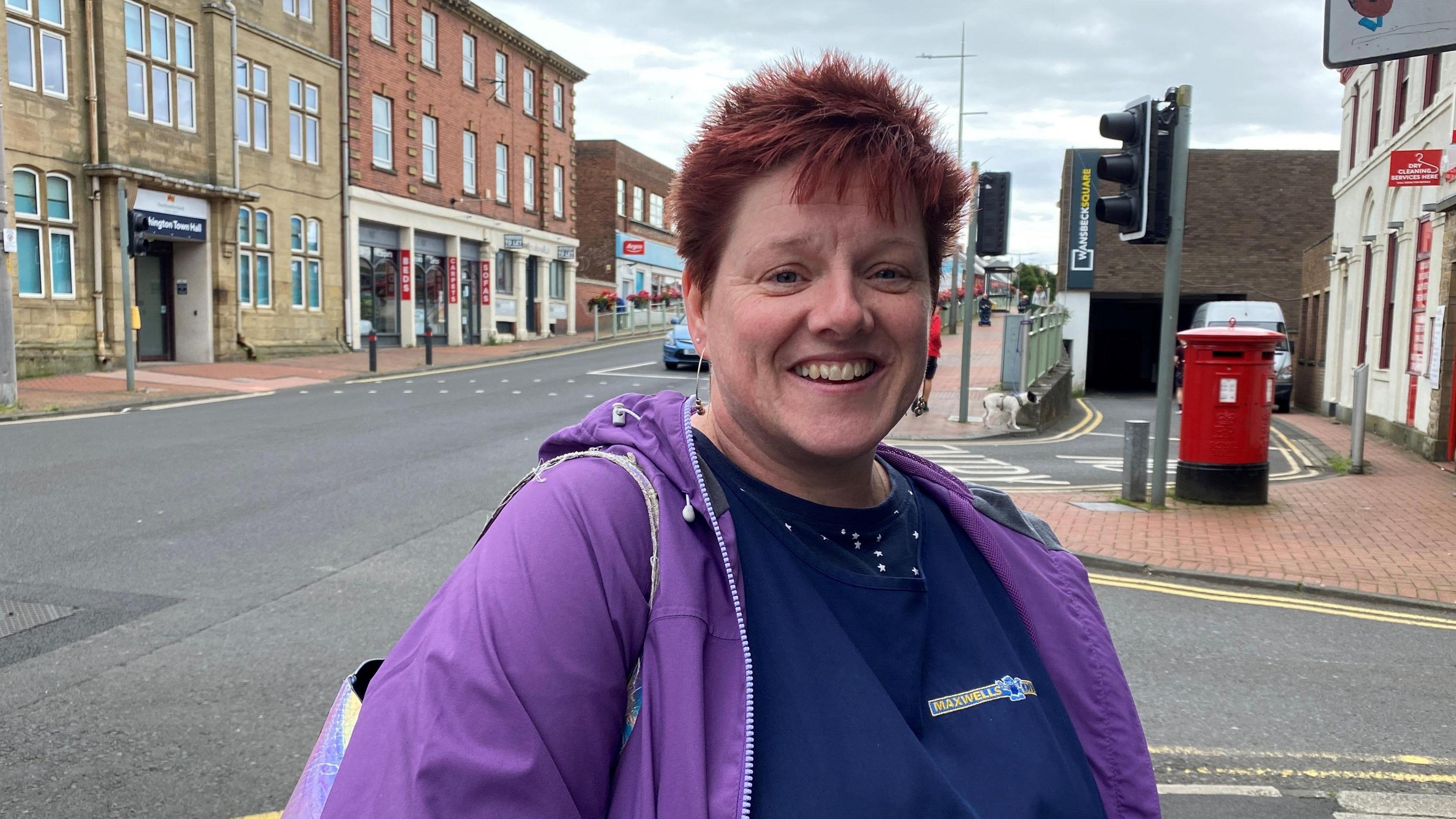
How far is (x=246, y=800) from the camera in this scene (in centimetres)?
352

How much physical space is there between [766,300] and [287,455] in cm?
1026

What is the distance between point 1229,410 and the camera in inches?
378

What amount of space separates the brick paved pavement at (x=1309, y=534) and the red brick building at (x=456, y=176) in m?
23.3

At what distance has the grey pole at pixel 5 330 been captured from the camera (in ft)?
46.7

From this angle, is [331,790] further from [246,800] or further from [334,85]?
[334,85]

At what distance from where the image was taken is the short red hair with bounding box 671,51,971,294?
1.56 m

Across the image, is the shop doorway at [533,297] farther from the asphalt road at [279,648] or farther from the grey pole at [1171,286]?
the grey pole at [1171,286]

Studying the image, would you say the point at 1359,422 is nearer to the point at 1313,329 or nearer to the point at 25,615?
the point at 25,615

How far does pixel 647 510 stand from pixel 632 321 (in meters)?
41.9

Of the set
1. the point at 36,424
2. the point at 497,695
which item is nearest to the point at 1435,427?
the point at 497,695

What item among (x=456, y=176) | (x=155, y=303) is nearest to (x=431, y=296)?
(x=456, y=176)

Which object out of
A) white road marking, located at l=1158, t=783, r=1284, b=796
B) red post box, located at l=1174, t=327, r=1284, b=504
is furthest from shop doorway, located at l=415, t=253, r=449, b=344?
white road marking, located at l=1158, t=783, r=1284, b=796

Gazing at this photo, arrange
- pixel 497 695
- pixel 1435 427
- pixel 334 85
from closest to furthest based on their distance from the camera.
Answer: pixel 497 695 → pixel 1435 427 → pixel 334 85

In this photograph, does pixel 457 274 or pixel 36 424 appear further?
pixel 457 274
